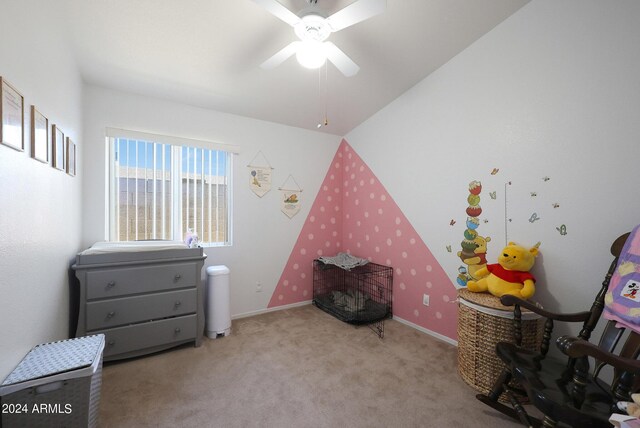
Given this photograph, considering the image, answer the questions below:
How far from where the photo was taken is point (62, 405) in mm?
1245

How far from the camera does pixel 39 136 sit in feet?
4.50

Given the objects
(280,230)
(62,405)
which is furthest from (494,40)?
(62,405)

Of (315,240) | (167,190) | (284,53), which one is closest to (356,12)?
(284,53)

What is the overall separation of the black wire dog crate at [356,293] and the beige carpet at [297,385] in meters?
0.34

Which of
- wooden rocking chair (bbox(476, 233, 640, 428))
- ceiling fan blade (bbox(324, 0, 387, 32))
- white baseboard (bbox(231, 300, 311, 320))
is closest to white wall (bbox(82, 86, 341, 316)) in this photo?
white baseboard (bbox(231, 300, 311, 320))

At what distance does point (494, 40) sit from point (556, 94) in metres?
0.69

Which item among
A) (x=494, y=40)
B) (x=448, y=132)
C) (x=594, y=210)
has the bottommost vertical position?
(x=594, y=210)

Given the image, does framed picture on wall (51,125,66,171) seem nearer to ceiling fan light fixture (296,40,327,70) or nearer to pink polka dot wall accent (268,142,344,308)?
ceiling fan light fixture (296,40,327,70)

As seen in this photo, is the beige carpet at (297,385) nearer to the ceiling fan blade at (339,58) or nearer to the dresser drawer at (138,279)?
the dresser drawer at (138,279)

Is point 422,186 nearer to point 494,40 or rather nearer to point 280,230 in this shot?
point 494,40

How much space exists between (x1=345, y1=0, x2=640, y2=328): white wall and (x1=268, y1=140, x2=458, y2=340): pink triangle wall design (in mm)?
276

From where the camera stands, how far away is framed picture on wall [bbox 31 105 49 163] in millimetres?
1297

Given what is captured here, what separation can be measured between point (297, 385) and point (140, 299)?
4.68 ft

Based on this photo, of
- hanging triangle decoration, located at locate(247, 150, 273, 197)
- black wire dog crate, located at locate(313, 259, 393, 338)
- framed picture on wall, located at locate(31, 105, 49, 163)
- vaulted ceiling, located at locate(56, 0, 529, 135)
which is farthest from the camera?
hanging triangle decoration, located at locate(247, 150, 273, 197)
